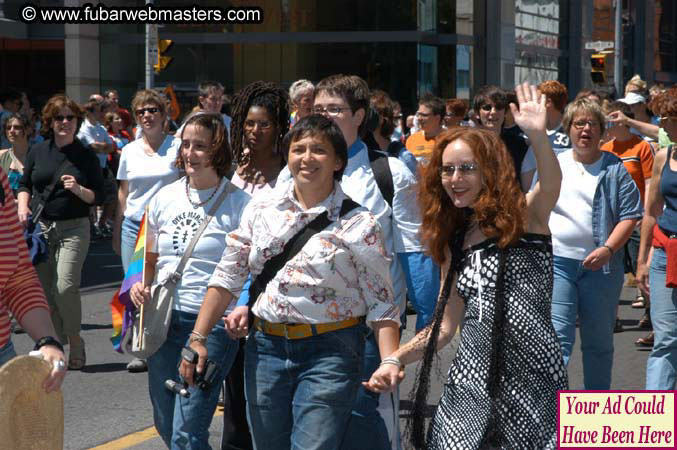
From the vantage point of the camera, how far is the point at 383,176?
5.48 m

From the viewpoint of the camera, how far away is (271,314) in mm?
4328

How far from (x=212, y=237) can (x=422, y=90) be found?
92.1ft

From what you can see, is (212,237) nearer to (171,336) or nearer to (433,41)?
(171,336)

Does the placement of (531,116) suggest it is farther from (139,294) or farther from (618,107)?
(618,107)

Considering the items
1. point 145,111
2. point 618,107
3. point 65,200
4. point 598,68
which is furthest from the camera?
point 598,68

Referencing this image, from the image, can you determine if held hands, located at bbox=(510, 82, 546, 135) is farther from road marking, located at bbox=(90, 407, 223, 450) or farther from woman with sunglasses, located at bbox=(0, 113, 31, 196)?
woman with sunglasses, located at bbox=(0, 113, 31, 196)

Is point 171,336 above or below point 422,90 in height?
below

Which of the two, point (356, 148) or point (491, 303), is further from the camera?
point (356, 148)

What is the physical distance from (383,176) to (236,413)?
138 cm

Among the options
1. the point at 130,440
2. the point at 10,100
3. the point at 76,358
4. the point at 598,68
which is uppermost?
the point at 598,68

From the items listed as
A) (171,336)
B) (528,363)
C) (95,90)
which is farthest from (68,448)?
(95,90)

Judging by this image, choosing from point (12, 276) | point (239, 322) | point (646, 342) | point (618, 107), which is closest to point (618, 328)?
point (646, 342)

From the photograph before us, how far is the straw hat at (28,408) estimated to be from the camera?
3.32 meters

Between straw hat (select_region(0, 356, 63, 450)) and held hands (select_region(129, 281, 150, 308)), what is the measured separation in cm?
175
